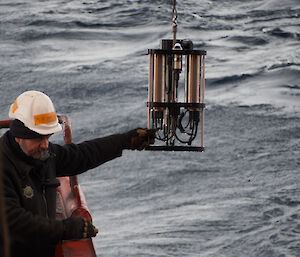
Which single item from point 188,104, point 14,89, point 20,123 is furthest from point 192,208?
point 20,123

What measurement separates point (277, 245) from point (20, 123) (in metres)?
12.0

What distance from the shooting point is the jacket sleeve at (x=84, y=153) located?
175 inches

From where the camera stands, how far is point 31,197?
158 inches

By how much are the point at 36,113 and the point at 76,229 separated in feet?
2.17

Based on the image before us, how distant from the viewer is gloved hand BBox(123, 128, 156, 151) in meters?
4.74

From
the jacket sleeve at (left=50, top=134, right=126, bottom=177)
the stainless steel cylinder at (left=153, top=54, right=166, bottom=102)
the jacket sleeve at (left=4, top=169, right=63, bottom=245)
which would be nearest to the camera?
the jacket sleeve at (left=4, top=169, right=63, bottom=245)

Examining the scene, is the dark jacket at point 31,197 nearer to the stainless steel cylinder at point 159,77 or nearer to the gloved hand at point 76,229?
the gloved hand at point 76,229

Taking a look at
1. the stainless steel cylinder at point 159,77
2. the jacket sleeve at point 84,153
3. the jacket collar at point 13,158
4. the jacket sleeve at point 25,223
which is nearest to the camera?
the jacket sleeve at point 25,223

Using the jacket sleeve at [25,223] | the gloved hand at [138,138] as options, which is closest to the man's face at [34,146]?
the jacket sleeve at [25,223]

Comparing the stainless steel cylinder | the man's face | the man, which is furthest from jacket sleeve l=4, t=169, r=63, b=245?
the stainless steel cylinder

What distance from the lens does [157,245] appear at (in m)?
14.6

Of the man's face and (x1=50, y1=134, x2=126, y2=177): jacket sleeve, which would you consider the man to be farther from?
(x1=50, y1=134, x2=126, y2=177): jacket sleeve

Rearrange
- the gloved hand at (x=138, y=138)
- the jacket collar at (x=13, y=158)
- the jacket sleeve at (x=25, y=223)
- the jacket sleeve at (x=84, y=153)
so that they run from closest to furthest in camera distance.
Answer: the jacket sleeve at (x=25, y=223) → the jacket collar at (x=13, y=158) → the jacket sleeve at (x=84, y=153) → the gloved hand at (x=138, y=138)

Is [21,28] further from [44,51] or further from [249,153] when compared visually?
[249,153]
